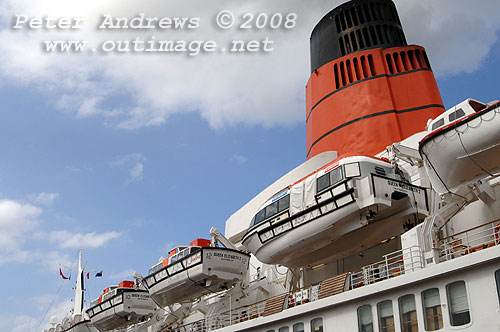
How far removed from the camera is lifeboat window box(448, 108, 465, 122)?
12.1 meters

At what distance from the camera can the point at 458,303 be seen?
428 inches

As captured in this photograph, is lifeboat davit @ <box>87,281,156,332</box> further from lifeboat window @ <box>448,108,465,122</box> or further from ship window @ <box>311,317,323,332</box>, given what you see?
lifeboat window @ <box>448,108,465,122</box>

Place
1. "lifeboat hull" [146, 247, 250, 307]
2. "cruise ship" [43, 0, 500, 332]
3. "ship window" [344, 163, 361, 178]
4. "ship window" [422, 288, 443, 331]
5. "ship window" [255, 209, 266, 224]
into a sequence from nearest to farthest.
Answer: "ship window" [422, 288, 443, 331], "cruise ship" [43, 0, 500, 332], "ship window" [344, 163, 361, 178], "ship window" [255, 209, 266, 224], "lifeboat hull" [146, 247, 250, 307]

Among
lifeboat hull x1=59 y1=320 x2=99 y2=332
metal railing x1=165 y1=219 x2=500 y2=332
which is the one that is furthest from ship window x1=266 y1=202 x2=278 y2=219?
lifeboat hull x1=59 y1=320 x2=99 y2=332

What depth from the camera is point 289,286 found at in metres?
18.5

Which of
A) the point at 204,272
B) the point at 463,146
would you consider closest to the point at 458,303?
the point at 463,146

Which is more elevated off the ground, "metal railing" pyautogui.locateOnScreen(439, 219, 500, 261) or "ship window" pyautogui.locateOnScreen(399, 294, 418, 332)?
"metal railing" pyautogui.locateOnScreen(439, 219, 500, 261)

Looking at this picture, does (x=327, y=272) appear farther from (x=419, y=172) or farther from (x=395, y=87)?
(x=395, y=87)

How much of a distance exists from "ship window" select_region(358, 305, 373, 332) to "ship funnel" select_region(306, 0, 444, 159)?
8.53m

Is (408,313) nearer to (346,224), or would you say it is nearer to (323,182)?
(346,224)

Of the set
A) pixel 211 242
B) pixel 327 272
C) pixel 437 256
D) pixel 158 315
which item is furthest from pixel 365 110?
pixel 158 315

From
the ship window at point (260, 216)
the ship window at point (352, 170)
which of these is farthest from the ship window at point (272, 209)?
the ship window at point (352, 170)

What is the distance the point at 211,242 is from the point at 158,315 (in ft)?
25.6

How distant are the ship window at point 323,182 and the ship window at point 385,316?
13.1 ft
